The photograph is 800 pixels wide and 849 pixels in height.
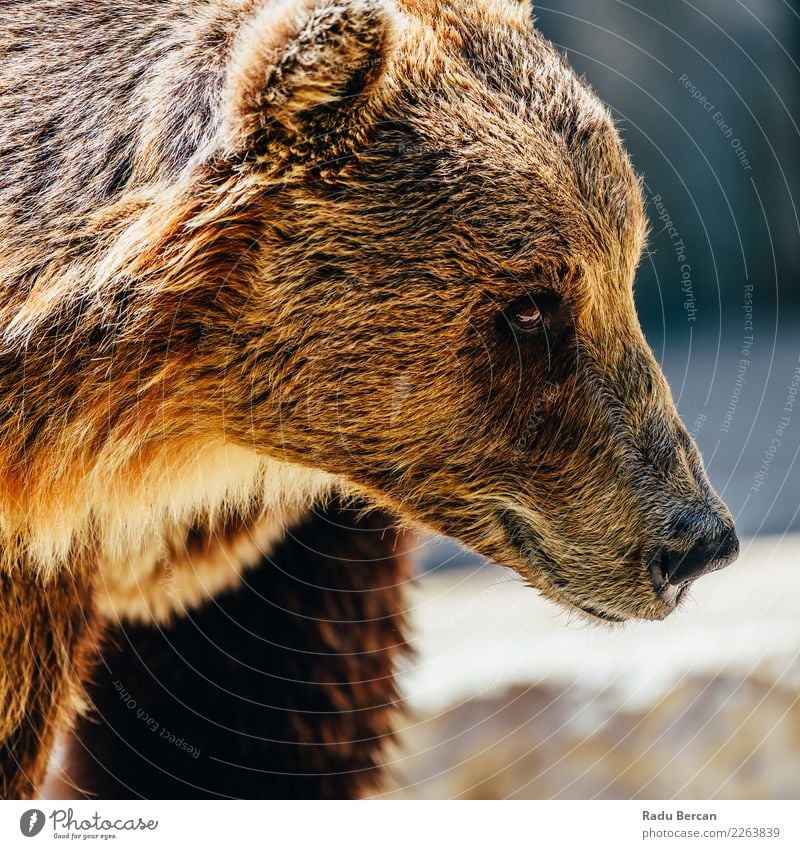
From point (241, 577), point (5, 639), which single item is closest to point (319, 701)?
point (241, 577)

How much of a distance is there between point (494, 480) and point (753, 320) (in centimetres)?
126

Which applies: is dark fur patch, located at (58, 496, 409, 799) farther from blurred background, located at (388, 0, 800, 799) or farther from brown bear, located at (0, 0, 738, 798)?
brown bear, located at (0, 0, 738, 798)

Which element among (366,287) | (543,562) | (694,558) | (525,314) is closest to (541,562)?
(543,562)

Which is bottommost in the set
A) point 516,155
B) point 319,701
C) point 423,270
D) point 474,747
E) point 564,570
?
point 474,747

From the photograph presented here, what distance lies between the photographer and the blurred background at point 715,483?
7.67ft

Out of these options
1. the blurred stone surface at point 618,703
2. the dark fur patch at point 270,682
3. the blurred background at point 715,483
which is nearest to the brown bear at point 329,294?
the dark fur patch at point 270,682

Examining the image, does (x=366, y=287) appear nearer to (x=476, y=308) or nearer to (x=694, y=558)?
(x=476, y=308)

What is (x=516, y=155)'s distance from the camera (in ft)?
4.58

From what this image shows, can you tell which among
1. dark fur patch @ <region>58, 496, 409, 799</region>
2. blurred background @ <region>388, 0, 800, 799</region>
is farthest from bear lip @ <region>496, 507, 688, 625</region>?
blurred background @ <region>388, 0, 800, 799</region>

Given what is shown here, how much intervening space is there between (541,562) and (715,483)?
5.57ft

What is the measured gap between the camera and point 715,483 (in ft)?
10.1

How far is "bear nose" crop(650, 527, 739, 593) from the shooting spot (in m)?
1.44

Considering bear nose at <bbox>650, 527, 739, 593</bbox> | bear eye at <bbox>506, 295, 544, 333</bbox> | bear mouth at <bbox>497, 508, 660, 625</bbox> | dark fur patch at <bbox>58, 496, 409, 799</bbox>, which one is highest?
bear eye at <bbox>506, 295, 544, 333</bbox>

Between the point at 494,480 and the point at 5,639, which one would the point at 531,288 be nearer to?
the point at 494,480
